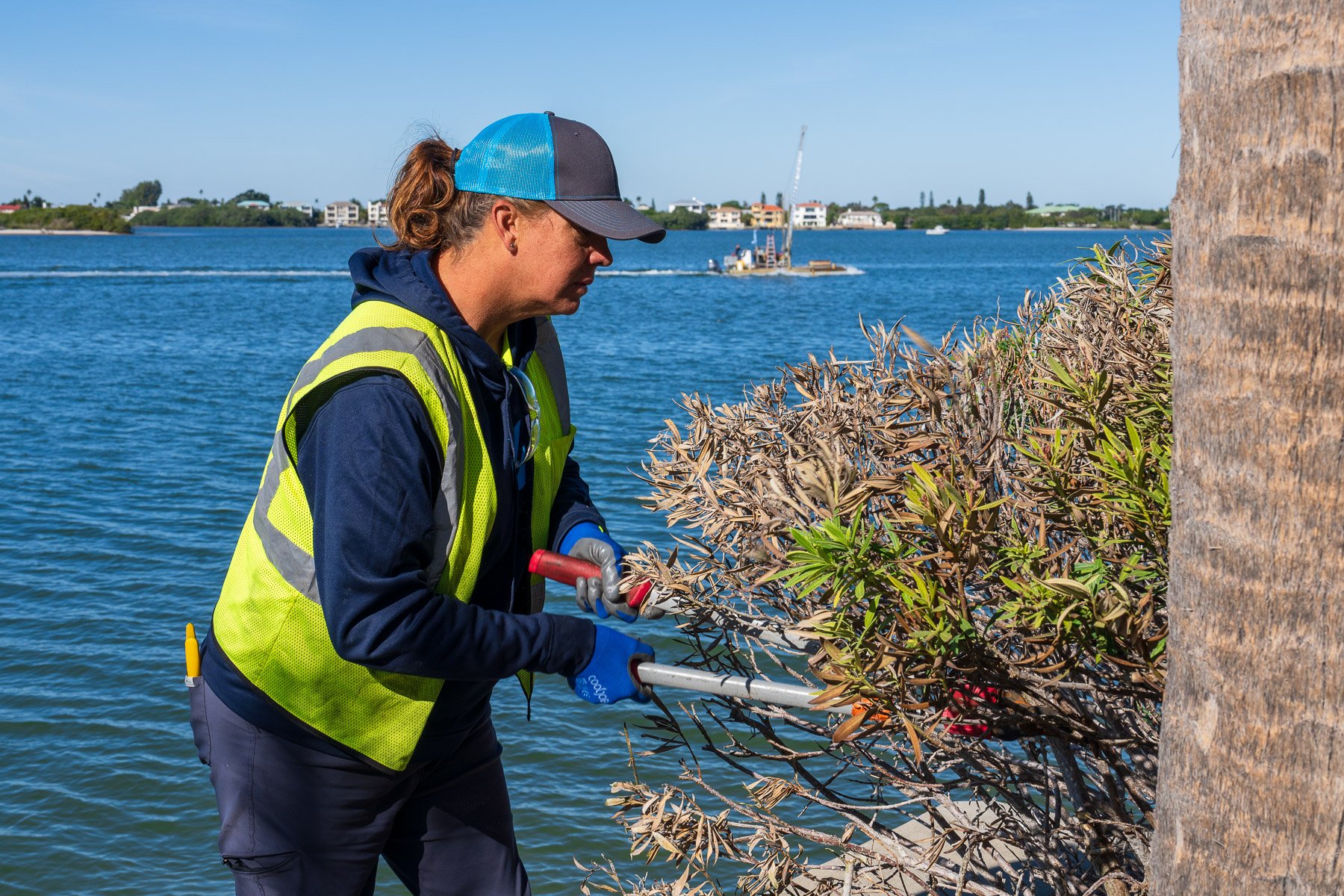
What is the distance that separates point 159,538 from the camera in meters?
12.8

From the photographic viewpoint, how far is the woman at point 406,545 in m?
2.48

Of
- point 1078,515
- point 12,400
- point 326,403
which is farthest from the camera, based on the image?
point 12,400

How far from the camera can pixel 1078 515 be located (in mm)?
2301

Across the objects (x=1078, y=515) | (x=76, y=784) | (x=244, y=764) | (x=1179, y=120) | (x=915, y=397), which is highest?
(x=1179, y=120)

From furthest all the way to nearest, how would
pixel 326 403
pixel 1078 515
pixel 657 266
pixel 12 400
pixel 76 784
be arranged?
1. pixel 657 266
2. pixel 12 400
3. pixel 76 784
4. pixel 326 403
5. pixel 1078 515

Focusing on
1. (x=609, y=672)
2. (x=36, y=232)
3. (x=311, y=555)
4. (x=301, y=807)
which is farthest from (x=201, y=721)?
(x=36, y=232)

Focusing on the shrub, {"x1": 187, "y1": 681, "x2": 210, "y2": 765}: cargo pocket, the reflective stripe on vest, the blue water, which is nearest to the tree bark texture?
the shrub

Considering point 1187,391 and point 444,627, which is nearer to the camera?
point 1187,391

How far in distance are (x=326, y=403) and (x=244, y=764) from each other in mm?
965

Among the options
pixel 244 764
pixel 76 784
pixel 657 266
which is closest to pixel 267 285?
pixel 657 266

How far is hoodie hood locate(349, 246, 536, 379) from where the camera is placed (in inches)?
108

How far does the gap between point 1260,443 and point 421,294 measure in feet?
5.94

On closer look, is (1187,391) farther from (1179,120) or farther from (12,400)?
(12,400)

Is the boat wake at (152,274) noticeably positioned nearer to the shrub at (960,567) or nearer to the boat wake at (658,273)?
the boat wake at (658,273)
